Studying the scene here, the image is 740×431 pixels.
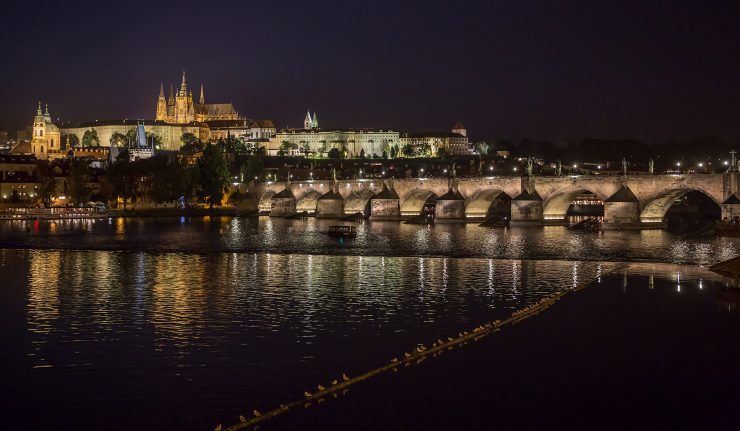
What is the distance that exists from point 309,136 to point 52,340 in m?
178

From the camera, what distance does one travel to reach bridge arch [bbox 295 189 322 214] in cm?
9169

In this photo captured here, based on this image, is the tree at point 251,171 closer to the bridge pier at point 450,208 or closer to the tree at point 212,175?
the tree at point 212,175

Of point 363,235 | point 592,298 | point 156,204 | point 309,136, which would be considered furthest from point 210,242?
point 309,136

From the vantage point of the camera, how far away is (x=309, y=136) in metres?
198

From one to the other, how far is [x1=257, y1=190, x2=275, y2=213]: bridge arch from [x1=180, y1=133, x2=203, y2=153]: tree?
261ft

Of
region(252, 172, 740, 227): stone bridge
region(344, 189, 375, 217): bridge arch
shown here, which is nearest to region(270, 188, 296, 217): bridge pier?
region(252, 172, 740, 227): stone bridge

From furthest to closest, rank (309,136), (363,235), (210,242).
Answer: (309,136), (363,235), (210,242)

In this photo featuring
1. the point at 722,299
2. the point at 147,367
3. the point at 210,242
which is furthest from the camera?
the point at 210,242

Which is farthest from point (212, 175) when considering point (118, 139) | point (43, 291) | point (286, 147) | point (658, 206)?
point (118, 139)

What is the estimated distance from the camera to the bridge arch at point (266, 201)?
97.2 m

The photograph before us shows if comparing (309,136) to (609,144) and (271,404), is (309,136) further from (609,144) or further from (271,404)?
(271,404)

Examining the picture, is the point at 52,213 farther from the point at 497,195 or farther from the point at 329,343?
the point at 329,343

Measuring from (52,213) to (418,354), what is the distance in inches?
2802

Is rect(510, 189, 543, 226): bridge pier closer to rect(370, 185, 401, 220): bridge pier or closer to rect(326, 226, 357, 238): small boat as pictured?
rect(370, 185, 401, 220): bridge pier
